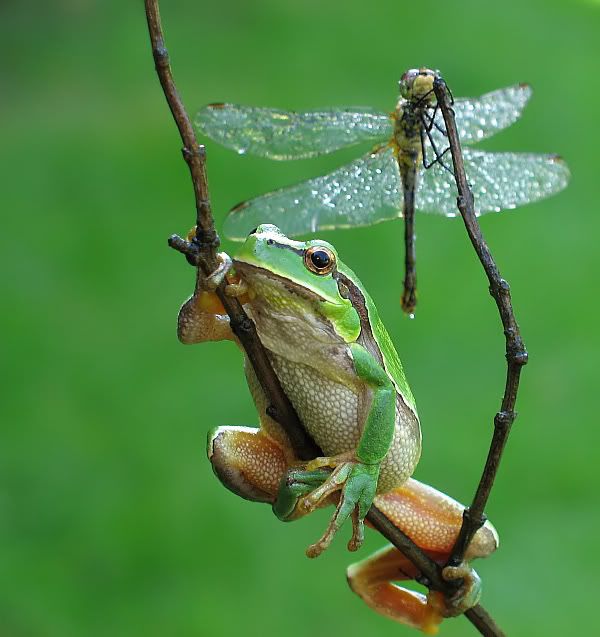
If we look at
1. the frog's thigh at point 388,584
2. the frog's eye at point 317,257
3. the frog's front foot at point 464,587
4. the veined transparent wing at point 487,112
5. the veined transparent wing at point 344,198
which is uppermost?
the veined transparent wing at point 487,112

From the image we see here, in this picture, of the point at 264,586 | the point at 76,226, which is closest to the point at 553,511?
the point at 264,586

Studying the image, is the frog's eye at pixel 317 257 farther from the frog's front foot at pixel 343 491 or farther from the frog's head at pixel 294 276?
the frog's front foot at pixel 343 491

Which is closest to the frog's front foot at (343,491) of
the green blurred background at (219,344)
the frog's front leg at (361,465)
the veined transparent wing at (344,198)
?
the frog's front leg at (361,465)

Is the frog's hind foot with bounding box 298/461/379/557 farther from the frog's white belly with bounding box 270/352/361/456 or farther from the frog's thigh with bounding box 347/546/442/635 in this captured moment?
the frog's thigh with bounding box 347/546/442/635

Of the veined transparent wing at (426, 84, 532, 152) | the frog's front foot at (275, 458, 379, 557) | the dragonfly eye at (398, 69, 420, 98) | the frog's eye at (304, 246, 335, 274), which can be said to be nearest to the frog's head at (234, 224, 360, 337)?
the frog's eye at (304, 246, 335, 274)

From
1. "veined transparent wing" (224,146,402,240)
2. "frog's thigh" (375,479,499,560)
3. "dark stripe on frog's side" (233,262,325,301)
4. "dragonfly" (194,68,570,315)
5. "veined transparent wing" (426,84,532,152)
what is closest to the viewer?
"dark stripe on frog's side" (233,262,325,301)

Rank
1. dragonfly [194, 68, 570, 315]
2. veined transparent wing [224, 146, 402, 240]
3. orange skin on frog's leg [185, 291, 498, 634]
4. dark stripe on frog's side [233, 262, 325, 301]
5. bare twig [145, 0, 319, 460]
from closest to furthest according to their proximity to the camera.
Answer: bare twig [145, 0, 319, 460]
dark stripe on frog's side [233, 262, 325, 301]
orange skin on frog's leg [185, 291, 498, 634]
dragonfly [194, 68, 570, 315]
veined transparent wing [224, 146, 402, 240]

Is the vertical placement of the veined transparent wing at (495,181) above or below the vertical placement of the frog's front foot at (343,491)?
above
